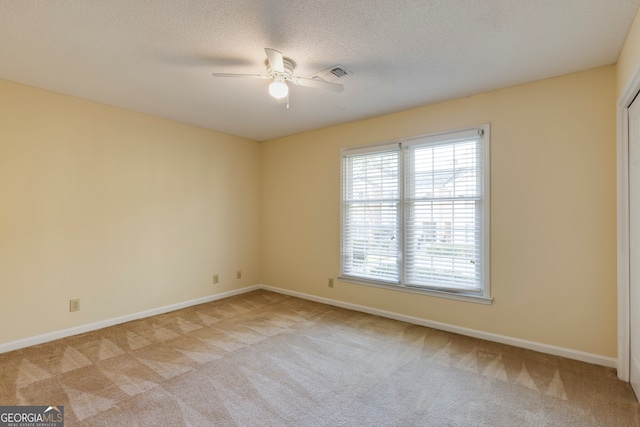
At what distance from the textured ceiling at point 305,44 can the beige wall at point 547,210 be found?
236 millimetres

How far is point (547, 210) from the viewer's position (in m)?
2.72

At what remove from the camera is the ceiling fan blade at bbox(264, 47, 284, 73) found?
6.72 feet

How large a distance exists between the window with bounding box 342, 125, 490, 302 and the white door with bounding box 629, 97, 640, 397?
1.02 metres

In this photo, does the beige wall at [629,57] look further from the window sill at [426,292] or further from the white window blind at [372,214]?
the window sill at [426,292]

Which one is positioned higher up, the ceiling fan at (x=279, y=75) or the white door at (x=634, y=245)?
the ceiling fan at (x=279, y=75)

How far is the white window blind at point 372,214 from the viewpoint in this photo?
3.69 metres

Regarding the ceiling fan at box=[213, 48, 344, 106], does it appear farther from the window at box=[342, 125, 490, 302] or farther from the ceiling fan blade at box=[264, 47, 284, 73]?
the window at box=[342, 125, 490, 302]

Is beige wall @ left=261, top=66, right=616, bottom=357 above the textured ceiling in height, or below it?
below

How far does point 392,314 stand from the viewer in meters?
3.63

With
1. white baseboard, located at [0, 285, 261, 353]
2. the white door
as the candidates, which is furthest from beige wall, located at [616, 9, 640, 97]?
white baseboard, located at [0, 285, 261, 353]

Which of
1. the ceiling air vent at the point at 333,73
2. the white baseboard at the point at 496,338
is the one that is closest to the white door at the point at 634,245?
the white baseboard at the point at 496,338

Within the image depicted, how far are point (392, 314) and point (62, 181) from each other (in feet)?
12.9

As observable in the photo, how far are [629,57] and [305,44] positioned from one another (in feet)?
7.26

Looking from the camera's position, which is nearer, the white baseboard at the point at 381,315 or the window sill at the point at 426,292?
the white baseboard at the point at 381,315
